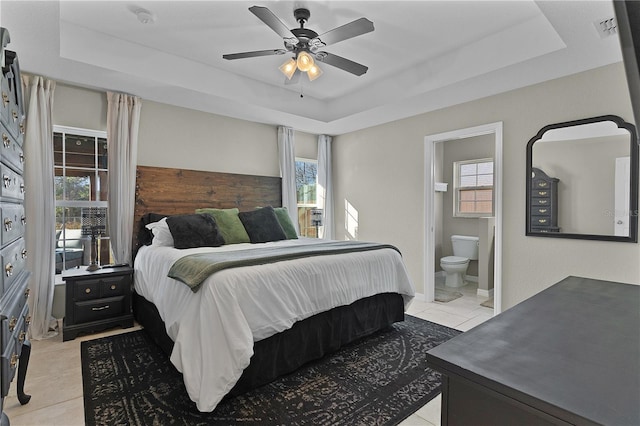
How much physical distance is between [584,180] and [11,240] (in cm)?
432

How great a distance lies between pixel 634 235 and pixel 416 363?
217 cm

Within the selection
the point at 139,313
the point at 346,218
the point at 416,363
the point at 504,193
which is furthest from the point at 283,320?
the point at 346,218

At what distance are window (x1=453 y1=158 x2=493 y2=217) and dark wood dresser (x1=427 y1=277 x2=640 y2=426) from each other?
4.81m

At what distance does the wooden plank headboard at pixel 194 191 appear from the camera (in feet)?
12.4

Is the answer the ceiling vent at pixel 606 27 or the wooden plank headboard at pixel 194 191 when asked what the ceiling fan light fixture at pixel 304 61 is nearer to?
the ceiling vent at pixel 606 27

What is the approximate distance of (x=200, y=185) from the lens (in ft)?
13.7

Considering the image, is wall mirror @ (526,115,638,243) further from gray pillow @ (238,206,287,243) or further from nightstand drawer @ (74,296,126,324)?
nightstand drawer @ (74,296,126,324)

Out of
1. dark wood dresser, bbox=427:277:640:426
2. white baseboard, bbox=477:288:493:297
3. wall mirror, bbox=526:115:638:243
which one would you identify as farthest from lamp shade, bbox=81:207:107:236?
white baseboard, bbox=477:288:493:297

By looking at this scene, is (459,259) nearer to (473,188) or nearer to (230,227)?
(473,188)

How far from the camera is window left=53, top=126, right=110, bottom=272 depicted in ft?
11.3

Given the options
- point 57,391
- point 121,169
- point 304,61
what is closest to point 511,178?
point 304,61

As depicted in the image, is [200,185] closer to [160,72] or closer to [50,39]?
[160,72]

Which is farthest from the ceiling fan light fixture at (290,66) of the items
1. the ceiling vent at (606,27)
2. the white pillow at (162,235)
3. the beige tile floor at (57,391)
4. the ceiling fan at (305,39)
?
the beige tile floor at (57,391)

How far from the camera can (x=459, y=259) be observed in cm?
499
